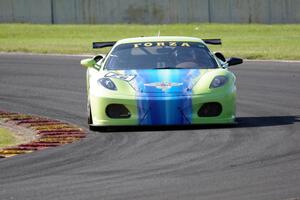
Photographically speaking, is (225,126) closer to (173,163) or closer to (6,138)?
(6,138)

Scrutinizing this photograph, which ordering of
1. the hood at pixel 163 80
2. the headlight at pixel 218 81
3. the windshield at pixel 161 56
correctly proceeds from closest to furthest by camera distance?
the hood at pixel 163 80
the headlight at pixel 218 81
the windshield at pixel 161 56

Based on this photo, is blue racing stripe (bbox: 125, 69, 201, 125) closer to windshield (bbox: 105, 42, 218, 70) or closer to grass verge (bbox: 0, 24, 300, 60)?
windshield (bbox: 105, 42, 218, 70)

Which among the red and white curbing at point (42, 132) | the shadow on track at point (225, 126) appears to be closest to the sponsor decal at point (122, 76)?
the shadow on track at point (225, 126)

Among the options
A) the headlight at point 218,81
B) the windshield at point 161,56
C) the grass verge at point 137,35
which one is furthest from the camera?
the grass verge at point 137,35

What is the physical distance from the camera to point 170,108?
12055 millimetres

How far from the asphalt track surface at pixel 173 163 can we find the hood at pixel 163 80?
0.49 metres

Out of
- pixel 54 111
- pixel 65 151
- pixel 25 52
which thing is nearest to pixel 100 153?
pixel 65 151

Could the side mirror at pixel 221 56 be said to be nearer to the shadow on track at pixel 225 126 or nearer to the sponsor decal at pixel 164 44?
the sponsor decal at pixel 164 44

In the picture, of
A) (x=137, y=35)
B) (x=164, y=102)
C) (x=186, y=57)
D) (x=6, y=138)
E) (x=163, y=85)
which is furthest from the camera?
(x=137, y=35)

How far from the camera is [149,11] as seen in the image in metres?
36.8

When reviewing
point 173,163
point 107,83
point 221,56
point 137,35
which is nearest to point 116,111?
point 107,83

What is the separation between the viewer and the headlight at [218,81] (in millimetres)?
12391

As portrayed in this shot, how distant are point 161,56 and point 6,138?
2.39 m

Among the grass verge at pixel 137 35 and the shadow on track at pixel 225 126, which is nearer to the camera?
the shadow on track at pixel 225 126
